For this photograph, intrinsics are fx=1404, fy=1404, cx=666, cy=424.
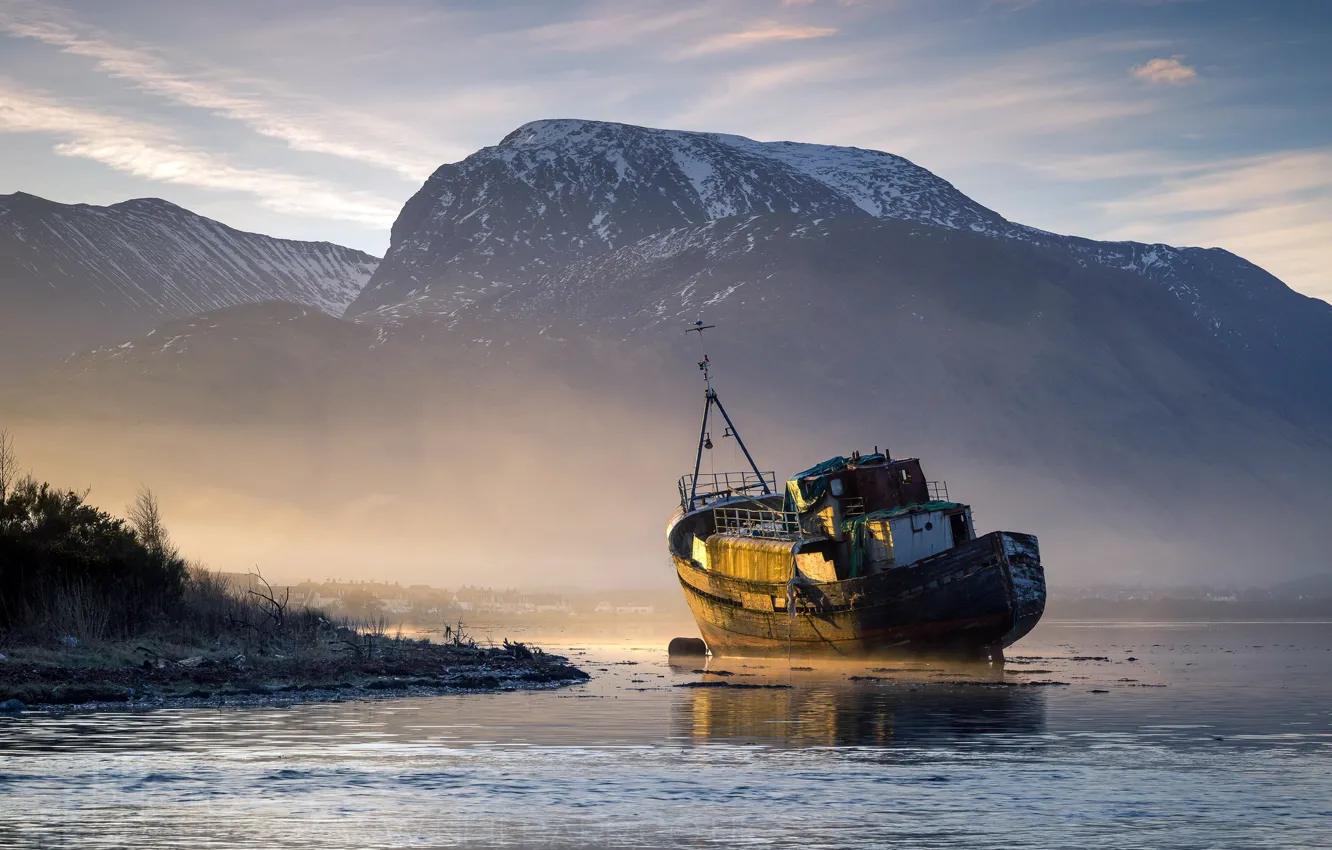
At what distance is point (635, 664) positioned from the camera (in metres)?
68.0

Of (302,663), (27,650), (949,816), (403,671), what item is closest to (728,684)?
(403,671)

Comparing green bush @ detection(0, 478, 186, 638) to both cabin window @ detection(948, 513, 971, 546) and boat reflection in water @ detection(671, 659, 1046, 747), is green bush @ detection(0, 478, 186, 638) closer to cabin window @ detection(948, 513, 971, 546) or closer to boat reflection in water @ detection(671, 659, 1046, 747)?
boat reflection in water @ detection(671, 659, 1046, 747)

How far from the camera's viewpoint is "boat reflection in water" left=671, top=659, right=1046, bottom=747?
115 ft

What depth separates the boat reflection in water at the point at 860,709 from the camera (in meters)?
35.1

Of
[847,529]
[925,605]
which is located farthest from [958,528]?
[925,605]

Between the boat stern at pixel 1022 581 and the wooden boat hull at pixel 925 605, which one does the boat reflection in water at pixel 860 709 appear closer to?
the wooden boat hull at pixel 925 605

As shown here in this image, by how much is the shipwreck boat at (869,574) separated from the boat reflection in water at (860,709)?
15.5 feet

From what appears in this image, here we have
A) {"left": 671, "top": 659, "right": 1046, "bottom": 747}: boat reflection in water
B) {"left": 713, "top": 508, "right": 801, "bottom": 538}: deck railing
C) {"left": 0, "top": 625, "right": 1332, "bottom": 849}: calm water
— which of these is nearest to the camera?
{"left": 0, "top": 625, "right": 1332, "bottom": 849}: calm water

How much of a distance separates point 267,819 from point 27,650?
94.4 feet

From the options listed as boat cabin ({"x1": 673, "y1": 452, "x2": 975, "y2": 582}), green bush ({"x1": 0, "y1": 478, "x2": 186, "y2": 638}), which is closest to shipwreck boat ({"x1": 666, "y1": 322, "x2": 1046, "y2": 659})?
boat cabin ({"x1": 673, "y1": 452, "x2": 975, "y2": 582})

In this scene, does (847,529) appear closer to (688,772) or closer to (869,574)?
(869,574)

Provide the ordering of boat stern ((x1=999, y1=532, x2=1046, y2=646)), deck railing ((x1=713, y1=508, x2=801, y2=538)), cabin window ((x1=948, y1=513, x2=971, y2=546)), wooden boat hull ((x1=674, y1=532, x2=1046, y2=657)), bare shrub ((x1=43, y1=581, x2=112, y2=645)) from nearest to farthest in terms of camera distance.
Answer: bare shrub ((x1=43, y1=581, x2=112, y2=645))
wooden boat hull ((x1=674, y1=532, x2=1046, y2=657))
boat stern ((x1=999, y1=532, x2=1046, y2=646))
cabin window ((x1=948, y1=513, x2=971, y2=546))
deck railing ((x1=713, y1=508, x2=801, y2=538))

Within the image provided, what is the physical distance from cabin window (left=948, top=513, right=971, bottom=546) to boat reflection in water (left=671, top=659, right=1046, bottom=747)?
9.70m

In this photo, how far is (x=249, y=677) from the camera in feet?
156
